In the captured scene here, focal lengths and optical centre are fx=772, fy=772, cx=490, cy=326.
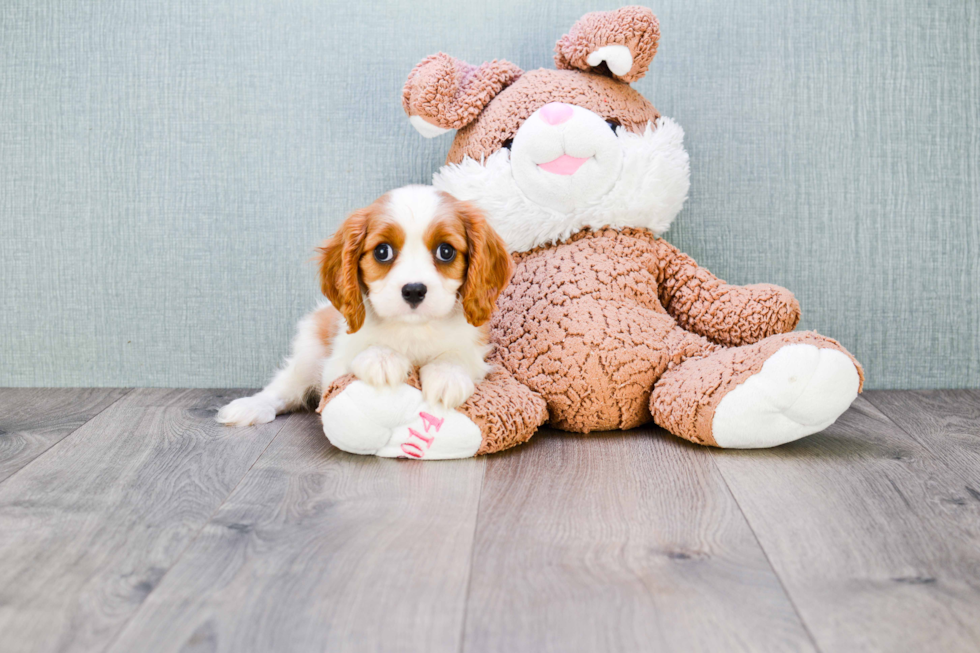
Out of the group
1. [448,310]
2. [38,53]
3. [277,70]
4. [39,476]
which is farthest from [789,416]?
[38,53]

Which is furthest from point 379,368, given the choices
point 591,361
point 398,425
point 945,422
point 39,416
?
point 945,422

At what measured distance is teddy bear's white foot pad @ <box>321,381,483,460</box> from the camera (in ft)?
4.34

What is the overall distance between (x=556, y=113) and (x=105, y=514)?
107 cm

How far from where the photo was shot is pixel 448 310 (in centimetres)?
136

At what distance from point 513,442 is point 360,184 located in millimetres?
839

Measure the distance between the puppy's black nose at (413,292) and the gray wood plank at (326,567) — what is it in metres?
0.29

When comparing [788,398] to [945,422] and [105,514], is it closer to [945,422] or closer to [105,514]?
[945,422]

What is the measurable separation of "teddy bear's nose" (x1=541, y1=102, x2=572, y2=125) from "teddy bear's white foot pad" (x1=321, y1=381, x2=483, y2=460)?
61cm

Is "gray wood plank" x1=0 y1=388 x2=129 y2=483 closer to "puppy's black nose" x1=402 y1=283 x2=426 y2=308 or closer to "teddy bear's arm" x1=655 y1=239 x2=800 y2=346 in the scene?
"puppy's black nose" x1=402 y1=283 x2=426 y2=308

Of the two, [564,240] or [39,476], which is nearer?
[39,476]

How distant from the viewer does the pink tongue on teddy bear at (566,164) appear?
1.56 m

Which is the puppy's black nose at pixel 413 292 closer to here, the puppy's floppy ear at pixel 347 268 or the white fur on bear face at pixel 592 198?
the puppy's floppy ear at pixel 347 268

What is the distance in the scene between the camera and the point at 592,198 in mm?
1603

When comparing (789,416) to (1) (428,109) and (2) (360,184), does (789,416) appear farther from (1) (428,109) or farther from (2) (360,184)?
(2) (360,184)
